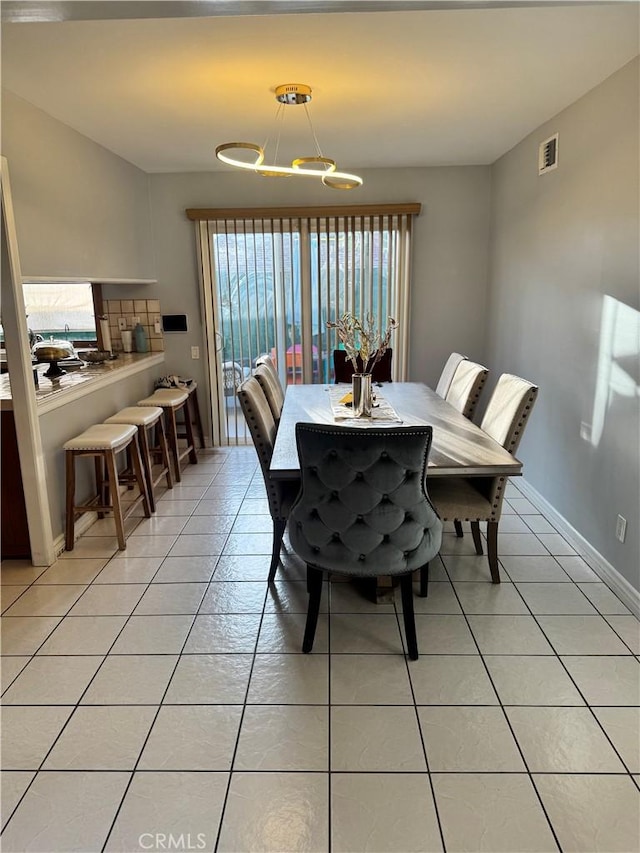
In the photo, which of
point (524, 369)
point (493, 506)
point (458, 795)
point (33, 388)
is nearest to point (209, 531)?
point (33, 388)

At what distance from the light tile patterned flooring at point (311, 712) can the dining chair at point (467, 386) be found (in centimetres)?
95

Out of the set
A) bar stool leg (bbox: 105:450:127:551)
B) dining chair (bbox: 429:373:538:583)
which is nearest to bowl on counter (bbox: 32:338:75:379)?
bar stool leg (bbox: 105:450:127:551)

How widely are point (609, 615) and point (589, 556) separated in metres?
0.54

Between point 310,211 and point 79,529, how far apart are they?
126 inches

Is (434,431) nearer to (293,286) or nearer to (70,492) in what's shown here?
(70,492)

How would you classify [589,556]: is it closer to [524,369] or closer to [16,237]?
[524,369]

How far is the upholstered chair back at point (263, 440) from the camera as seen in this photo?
2.66 m

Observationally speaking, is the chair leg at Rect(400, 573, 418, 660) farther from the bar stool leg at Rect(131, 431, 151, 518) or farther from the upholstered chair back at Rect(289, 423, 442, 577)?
the bar stool leg at Rect(131, 431, 151, 518)

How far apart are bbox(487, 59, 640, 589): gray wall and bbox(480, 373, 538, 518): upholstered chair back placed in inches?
18.9

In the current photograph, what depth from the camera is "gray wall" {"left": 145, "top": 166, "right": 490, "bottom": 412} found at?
4836mm

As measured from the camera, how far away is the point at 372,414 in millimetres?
3203

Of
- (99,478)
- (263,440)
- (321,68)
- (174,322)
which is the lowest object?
(99,478)

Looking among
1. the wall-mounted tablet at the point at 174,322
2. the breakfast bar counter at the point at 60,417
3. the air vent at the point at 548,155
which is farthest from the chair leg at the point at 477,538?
the wall-mounted tablet at the point at 174,322

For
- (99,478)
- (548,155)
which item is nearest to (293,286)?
(548,155)
